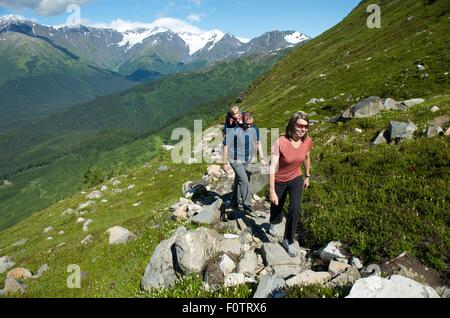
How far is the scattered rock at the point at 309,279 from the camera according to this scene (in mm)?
7736

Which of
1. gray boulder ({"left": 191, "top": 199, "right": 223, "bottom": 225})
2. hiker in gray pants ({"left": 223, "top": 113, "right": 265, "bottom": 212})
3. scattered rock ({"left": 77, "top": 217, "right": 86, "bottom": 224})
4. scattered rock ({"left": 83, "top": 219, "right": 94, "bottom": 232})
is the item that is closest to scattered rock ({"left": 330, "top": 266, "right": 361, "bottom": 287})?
hiker in gray pants ({"left": 223, "top": 113, "right": 265, "bottom": 212})

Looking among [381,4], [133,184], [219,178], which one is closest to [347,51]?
[381,4]

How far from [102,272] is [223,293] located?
6780 mm

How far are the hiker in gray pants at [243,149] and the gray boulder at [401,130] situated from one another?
643cm

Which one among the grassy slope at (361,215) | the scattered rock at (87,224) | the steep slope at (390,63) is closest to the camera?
the grassy slope at (361,215)

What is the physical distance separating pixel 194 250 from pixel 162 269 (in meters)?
1.20

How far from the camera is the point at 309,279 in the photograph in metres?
7.96

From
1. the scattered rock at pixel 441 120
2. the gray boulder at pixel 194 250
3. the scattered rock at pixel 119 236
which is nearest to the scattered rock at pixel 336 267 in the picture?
the gray boulder at pixel 194 250

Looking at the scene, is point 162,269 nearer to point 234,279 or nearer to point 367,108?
point 234,279

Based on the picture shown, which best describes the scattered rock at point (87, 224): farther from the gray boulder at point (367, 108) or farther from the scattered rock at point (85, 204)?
A: the gray boulder at point (367, 108)

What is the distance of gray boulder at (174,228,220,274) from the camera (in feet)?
31.4

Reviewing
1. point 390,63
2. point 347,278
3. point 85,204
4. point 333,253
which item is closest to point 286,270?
point 333,253

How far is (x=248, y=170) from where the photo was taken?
1425 cm
